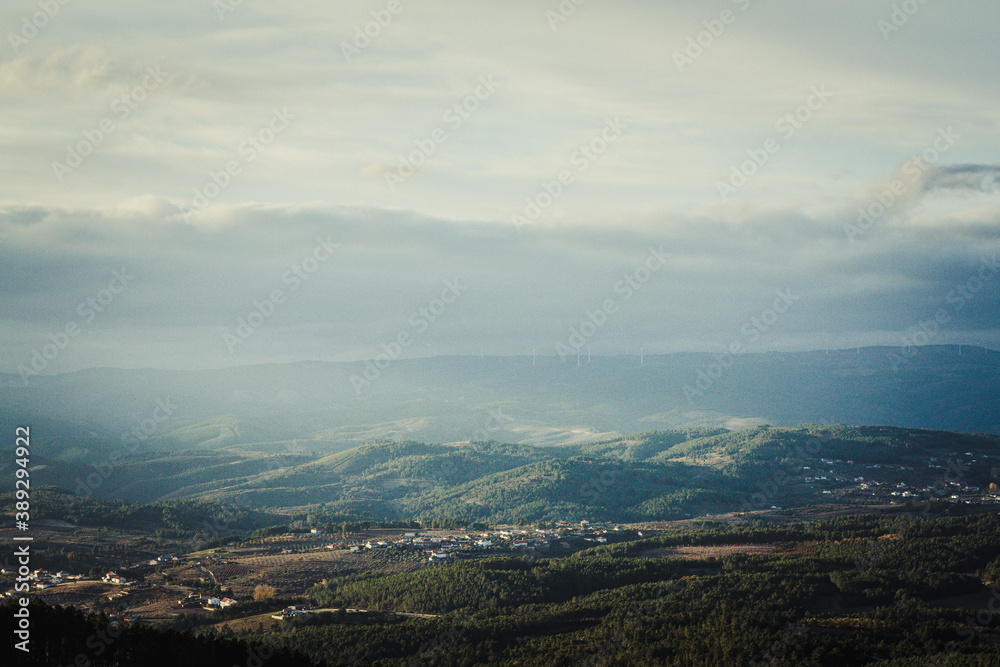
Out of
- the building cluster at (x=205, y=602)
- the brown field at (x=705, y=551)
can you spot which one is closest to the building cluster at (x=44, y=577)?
the building cluster at (x=205, y=602)

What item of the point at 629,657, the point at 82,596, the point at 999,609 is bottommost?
the point at 999,609

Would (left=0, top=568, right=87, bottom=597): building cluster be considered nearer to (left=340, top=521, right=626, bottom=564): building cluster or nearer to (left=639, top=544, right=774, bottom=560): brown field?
(left=340, top=521, right=626, bottom=564): building cluster

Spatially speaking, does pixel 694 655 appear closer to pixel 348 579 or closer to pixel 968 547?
pixel 348 579

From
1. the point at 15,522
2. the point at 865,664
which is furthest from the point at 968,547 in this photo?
the point at 15,522

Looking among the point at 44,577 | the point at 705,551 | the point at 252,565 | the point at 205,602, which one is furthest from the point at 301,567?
the point at 705,551

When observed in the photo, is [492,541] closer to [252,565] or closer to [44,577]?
[252,565]

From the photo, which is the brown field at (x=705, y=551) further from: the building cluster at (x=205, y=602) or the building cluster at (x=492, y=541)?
the building cluster at (x=205, y=602)

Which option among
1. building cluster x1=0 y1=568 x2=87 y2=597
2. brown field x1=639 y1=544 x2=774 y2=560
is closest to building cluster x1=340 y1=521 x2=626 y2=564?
brown field x1=639 y1=544 x2=774 y2=560

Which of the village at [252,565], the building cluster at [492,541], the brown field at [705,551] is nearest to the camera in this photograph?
the village at [252,565]

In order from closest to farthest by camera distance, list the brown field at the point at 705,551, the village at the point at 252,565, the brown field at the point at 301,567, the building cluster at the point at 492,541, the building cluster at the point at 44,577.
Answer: the village at the point at 252,565 → the building cluster at the point at 44,577 → the brown field at the point at 301,567 → the brown field at the point at 705,551 → the building cluster at the point at 492,541
